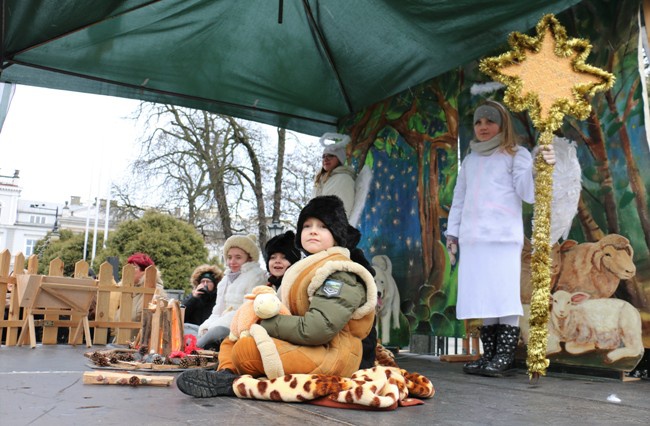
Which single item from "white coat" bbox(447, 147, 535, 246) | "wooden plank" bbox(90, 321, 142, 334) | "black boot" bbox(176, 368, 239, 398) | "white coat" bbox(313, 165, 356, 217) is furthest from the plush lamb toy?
"wooden plank" bbox(90, 321, 142, 334)

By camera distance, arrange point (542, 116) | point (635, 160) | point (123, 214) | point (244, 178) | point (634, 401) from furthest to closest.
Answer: point (123, 214) < point (244, 178) < point (635, 160) < point (542, 116) < point (634, 401)

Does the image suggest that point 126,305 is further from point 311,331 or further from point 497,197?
point 311,331

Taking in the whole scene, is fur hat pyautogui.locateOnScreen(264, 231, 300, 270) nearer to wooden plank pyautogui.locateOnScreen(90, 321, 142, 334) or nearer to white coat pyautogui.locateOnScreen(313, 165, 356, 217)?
white coat pyautogui.locateOnScreen(313, 165, 356, 217)

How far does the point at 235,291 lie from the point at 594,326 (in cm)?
331

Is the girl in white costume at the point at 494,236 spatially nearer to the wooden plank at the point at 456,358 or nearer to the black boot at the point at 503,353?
the black boot at the point at 503,353

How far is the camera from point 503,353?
5.36m

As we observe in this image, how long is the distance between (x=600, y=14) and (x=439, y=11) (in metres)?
1.42

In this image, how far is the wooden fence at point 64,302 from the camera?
7039 millimetres

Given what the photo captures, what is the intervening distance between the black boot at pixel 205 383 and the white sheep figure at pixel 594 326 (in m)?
3.42

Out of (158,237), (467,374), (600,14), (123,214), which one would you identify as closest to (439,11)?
(600,14)

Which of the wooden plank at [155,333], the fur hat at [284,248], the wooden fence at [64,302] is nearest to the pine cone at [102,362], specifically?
the wooden plank at [155,333]

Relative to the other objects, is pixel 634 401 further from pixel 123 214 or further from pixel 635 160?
pixel 123 214

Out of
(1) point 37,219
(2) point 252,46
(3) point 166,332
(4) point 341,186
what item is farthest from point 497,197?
(1) point 37,219

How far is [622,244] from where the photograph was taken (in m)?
5.36
